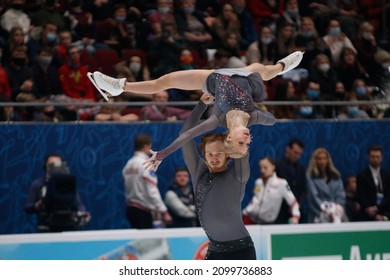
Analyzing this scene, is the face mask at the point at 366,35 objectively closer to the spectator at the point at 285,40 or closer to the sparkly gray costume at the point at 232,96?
the spectator at the point at 285,40

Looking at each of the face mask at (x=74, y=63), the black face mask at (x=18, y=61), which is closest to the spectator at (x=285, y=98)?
the face mask at (x=74, y=63)

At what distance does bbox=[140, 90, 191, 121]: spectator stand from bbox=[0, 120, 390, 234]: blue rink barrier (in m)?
0.09

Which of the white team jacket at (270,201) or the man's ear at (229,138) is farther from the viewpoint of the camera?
the white team jacket at (270,201)

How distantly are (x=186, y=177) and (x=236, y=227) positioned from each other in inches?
137

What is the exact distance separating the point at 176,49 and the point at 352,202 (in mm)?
2662

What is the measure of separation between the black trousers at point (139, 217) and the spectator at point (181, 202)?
9.0 inches

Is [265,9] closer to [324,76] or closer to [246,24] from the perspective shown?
[246,24]

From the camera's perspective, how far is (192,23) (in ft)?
35.3

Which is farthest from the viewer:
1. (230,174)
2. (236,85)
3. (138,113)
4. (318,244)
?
(138,113)

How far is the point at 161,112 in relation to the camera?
30.4ft

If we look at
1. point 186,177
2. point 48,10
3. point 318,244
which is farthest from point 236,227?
point 48,10

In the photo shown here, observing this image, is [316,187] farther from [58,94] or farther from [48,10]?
[48,10]

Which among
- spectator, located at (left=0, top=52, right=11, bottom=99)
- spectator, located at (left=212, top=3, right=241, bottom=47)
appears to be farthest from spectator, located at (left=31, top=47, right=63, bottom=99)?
spectator, located at (left=212, top=3, right=241, bottom=47)

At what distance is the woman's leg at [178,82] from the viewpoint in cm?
605
